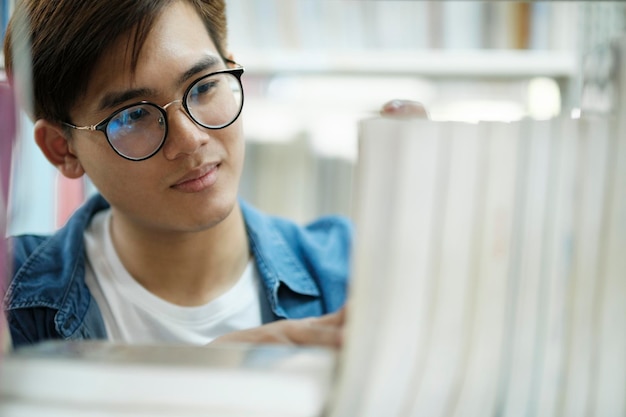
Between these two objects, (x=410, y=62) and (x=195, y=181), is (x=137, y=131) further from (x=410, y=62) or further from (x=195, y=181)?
(x=410, y=62)

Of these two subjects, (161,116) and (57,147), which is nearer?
(161,116)

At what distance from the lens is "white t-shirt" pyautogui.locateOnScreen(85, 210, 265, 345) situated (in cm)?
91

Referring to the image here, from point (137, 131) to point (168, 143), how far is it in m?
0.04

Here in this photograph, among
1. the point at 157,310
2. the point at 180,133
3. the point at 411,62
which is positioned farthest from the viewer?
the point at 411,62

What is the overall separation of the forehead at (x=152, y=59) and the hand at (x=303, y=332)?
0.40 m

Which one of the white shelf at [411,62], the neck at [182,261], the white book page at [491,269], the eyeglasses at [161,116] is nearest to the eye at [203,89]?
the eyeglasses at [161,116]

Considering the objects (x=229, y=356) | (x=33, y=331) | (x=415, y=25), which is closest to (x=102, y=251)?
(x=33, y=331)

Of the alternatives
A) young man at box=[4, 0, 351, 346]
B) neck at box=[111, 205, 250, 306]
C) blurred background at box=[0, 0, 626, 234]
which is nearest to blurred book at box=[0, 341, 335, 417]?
young man at box=[4, 0, 351, 346]

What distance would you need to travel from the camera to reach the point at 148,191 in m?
0.87

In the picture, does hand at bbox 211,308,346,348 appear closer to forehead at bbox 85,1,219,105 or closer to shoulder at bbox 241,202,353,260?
forehead at bbox 85,1,219,105

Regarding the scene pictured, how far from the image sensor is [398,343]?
1.51 feet

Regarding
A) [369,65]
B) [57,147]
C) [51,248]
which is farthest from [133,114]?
[369,65]

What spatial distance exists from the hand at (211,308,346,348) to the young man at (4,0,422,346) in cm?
23

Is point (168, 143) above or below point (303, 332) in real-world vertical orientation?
above
